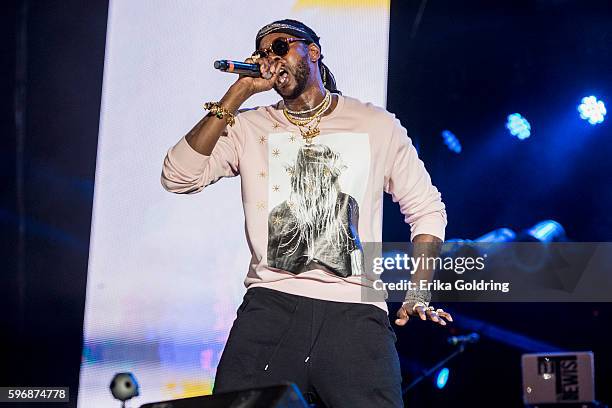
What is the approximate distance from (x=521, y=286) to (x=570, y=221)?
459 millimetres

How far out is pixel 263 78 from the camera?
9.18ft

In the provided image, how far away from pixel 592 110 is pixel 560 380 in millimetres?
1525

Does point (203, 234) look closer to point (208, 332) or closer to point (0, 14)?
point (208, 332)

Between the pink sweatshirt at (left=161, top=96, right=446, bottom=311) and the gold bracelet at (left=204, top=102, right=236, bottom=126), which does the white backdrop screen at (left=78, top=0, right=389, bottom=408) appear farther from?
the gold bracelet at (left=204, top=102, right=236, bottom=126)

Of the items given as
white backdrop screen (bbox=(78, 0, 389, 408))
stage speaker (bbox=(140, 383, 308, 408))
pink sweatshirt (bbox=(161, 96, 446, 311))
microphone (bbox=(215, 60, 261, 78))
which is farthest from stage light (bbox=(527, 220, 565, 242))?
stage speaker (bbox=(140, 383, 308, 408))

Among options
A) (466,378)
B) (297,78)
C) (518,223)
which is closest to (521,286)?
(518,223)

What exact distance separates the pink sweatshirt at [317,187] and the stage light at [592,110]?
7.10 feet

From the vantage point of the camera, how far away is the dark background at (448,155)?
13.5 ft

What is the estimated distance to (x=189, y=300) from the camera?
3.58 meters

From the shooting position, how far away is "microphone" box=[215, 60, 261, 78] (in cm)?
265

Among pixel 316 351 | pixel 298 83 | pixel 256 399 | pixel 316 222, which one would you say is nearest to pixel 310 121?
pixel 298 83

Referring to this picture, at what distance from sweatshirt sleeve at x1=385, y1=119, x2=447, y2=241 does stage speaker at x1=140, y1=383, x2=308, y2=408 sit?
3.88ft

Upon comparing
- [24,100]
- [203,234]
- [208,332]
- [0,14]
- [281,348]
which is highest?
[0,14]

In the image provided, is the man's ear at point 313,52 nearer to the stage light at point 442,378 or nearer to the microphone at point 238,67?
the microphone at point 238,67
